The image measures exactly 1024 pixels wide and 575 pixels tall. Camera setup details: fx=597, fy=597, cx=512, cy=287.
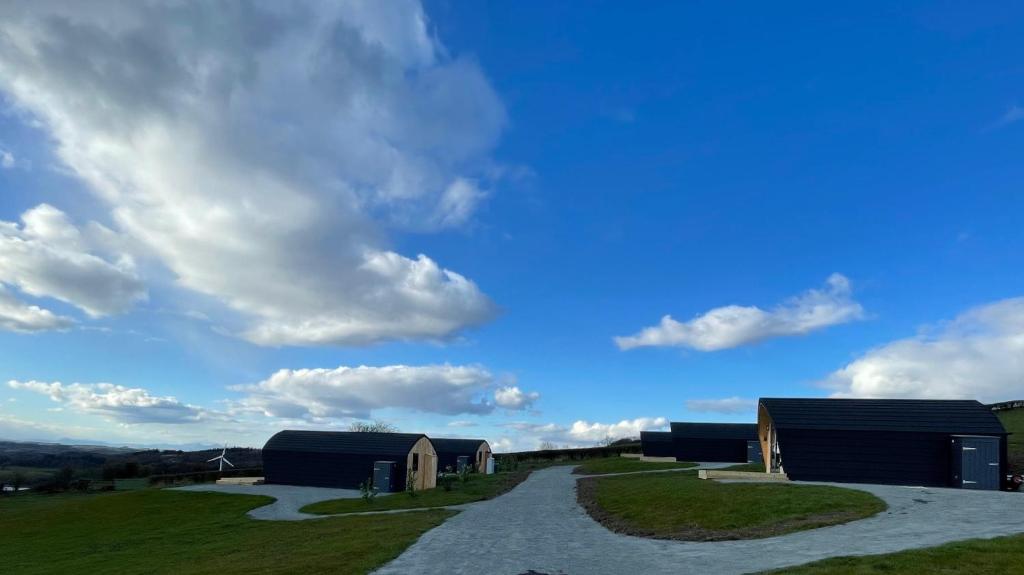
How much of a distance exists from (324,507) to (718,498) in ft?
67.7

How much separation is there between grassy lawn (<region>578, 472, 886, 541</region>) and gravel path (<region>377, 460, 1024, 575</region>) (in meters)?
0.96

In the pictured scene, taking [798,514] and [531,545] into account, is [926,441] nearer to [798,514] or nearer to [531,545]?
[798,514]

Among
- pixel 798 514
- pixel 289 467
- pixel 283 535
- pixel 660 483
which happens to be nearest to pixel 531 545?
pixel 798 514

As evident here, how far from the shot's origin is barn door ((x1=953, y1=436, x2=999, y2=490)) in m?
27.7

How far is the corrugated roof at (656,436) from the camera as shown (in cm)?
6666

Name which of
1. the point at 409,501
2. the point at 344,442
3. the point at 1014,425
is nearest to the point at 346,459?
the point at 344,442

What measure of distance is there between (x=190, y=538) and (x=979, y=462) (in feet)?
117

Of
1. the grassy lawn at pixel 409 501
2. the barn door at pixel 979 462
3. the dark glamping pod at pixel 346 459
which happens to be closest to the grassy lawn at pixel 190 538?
the grassy lawn at pixel 409 501

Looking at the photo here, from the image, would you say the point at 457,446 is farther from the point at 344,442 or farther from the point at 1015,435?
the point at 1015,435

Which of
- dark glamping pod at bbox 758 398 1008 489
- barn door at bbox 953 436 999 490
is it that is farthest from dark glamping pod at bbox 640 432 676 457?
barn door at bbox 953 436 999 490

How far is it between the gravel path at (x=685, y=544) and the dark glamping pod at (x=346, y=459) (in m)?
23.2

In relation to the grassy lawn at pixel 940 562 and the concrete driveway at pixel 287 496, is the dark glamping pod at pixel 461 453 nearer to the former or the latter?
the concrete driveway at pixel 287 496

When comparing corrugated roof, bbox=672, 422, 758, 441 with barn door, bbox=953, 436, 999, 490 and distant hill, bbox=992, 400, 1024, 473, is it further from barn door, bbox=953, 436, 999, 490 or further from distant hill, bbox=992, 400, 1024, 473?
barn door, bbox=953, 436, 999, 490

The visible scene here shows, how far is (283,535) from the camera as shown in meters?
22.1
